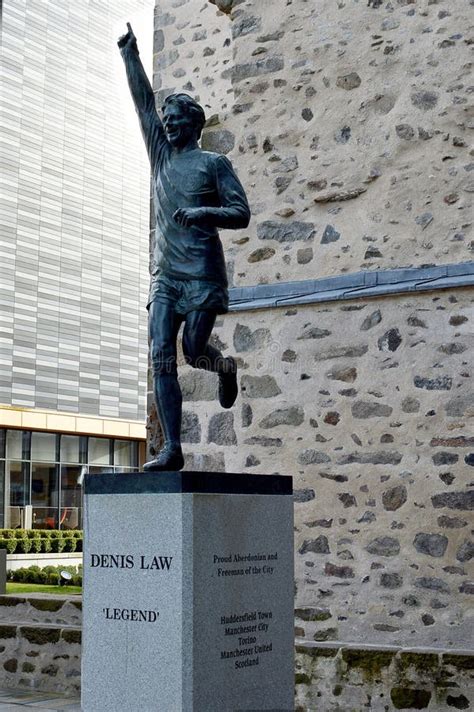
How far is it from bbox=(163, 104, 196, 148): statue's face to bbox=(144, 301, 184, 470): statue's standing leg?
0.86 m

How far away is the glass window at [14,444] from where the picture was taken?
31250mm

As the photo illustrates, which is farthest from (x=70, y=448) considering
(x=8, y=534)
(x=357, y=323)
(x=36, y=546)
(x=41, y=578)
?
(x=357, y=323)

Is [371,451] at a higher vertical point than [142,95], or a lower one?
lower

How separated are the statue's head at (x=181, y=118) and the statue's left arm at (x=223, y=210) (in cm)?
22

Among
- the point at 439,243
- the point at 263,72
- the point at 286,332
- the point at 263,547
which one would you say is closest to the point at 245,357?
the point at 286,332

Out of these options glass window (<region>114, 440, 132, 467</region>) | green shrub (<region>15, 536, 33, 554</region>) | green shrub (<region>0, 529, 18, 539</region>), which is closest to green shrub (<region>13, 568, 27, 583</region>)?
green shrub (<region>15, 536, 33, 554</region>)

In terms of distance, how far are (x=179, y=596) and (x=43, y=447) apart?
28.7m

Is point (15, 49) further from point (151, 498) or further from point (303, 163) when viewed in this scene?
point (151, 498)

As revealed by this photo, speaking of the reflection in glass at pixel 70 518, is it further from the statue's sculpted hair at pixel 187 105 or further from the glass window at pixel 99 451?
the statue's sculpted hair at pixel 187 105

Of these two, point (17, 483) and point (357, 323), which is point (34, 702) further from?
point (17, 483)

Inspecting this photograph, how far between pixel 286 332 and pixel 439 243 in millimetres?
1343

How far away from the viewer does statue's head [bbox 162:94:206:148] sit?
17.2ft

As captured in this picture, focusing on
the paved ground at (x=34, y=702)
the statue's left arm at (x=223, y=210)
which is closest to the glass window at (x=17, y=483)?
the paved ground at (x=34, y=702)

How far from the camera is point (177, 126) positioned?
528cm
